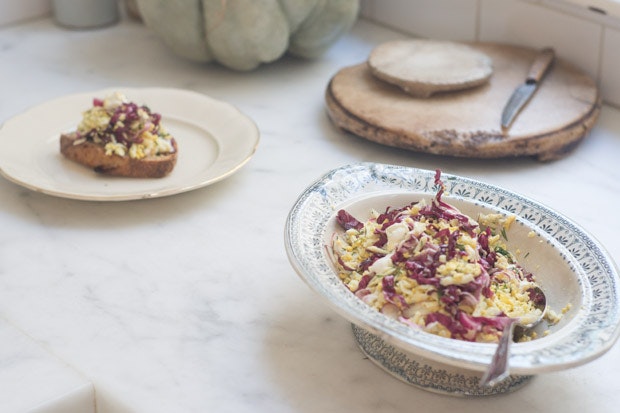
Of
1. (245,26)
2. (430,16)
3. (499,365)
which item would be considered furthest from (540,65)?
(499,365)

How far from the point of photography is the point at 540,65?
1.43 metres

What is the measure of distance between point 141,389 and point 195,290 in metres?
0.17

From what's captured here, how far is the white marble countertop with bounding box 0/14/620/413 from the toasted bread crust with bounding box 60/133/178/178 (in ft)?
0.14

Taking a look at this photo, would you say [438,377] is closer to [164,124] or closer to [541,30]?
[164,124]

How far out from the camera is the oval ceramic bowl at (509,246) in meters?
0.75

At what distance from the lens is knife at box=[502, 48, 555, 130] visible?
4.25 feet

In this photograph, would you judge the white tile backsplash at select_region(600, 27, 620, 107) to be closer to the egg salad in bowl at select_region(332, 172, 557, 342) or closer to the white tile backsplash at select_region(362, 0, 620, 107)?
the white tile backsplash at select_region(362, 0, 620, 107)

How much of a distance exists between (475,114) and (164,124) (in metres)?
0.45

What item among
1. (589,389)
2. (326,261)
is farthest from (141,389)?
(589,389)

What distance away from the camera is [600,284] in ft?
2.78

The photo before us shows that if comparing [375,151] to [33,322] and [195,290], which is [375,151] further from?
[33,322]

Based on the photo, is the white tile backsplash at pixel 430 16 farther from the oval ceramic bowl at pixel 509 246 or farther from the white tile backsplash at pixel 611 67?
the oval ceramic bowl at pixel 509 246

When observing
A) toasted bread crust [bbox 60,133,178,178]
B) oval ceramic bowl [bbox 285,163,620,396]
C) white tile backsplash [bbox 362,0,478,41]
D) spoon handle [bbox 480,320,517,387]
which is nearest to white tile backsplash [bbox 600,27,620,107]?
white tile backsplash [bbox 362,0,478,41]

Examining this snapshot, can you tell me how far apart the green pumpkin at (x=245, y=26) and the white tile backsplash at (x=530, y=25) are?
22 centimetres
